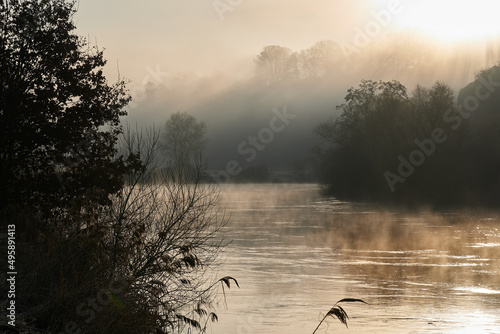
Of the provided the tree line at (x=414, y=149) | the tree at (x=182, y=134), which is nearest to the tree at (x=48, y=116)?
the tree line at (x=414, y=149)

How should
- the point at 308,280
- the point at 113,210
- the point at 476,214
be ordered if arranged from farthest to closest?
1. the point at 476,214
2. the point at 308,280
3. the point at 113,210

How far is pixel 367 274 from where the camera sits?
26.9 metres

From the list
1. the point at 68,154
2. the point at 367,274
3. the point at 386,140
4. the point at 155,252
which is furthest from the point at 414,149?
the point at 155,252

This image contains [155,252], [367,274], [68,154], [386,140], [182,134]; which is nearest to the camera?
[155,252]

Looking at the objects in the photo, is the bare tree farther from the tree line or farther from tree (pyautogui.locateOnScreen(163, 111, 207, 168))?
tree (pyautogui.locateOnScreen(163, 111, 207, 168))

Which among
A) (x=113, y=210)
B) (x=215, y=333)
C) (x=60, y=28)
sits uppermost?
(x=60, y=28)

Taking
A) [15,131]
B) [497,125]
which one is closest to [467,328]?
[15,131]

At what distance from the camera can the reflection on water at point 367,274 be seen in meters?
18.8

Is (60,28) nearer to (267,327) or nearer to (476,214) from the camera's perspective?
(267,327)

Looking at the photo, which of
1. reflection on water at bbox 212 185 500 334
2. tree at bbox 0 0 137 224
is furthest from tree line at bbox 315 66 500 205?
tree at bbox 0 0 137 224

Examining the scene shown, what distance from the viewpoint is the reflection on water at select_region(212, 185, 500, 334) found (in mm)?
18797

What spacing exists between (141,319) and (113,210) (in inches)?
215

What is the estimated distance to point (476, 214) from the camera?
54906mm

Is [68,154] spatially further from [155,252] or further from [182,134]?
[182,134]
